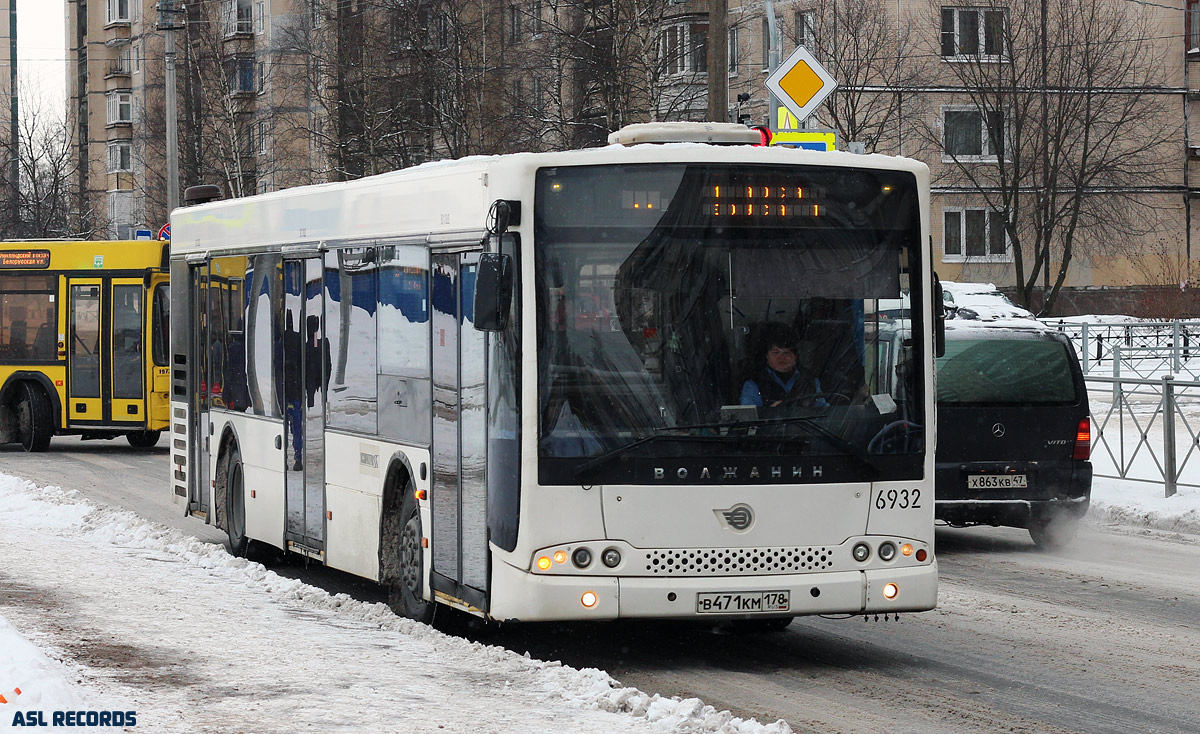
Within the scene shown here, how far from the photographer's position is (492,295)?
28.9ft

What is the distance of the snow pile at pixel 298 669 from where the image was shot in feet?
23.4

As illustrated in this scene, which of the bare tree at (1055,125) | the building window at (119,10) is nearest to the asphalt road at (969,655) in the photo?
the bare tree at (1055,125)

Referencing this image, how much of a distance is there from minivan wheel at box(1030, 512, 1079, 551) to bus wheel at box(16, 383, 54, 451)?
16241mm

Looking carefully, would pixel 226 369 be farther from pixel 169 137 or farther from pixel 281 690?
pixel 169 137

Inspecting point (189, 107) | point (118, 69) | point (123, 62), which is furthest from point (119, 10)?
point (189, 107)

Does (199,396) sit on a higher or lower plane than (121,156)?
lower

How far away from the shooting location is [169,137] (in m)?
37.8

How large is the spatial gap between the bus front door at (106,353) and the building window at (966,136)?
3562 centimetres

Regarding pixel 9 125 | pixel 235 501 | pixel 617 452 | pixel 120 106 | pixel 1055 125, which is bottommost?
pixel 235 501

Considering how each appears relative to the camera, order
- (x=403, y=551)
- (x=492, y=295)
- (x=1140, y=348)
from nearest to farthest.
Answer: (x=492, y=295)
(x=403, y=551)
(x=1140, y=348)

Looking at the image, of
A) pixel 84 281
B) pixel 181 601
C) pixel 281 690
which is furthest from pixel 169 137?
pixel 281 690

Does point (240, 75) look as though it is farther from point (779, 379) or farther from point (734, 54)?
point (779, 379)

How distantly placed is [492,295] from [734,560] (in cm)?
179

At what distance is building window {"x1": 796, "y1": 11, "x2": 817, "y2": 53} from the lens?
5275 centimetres
